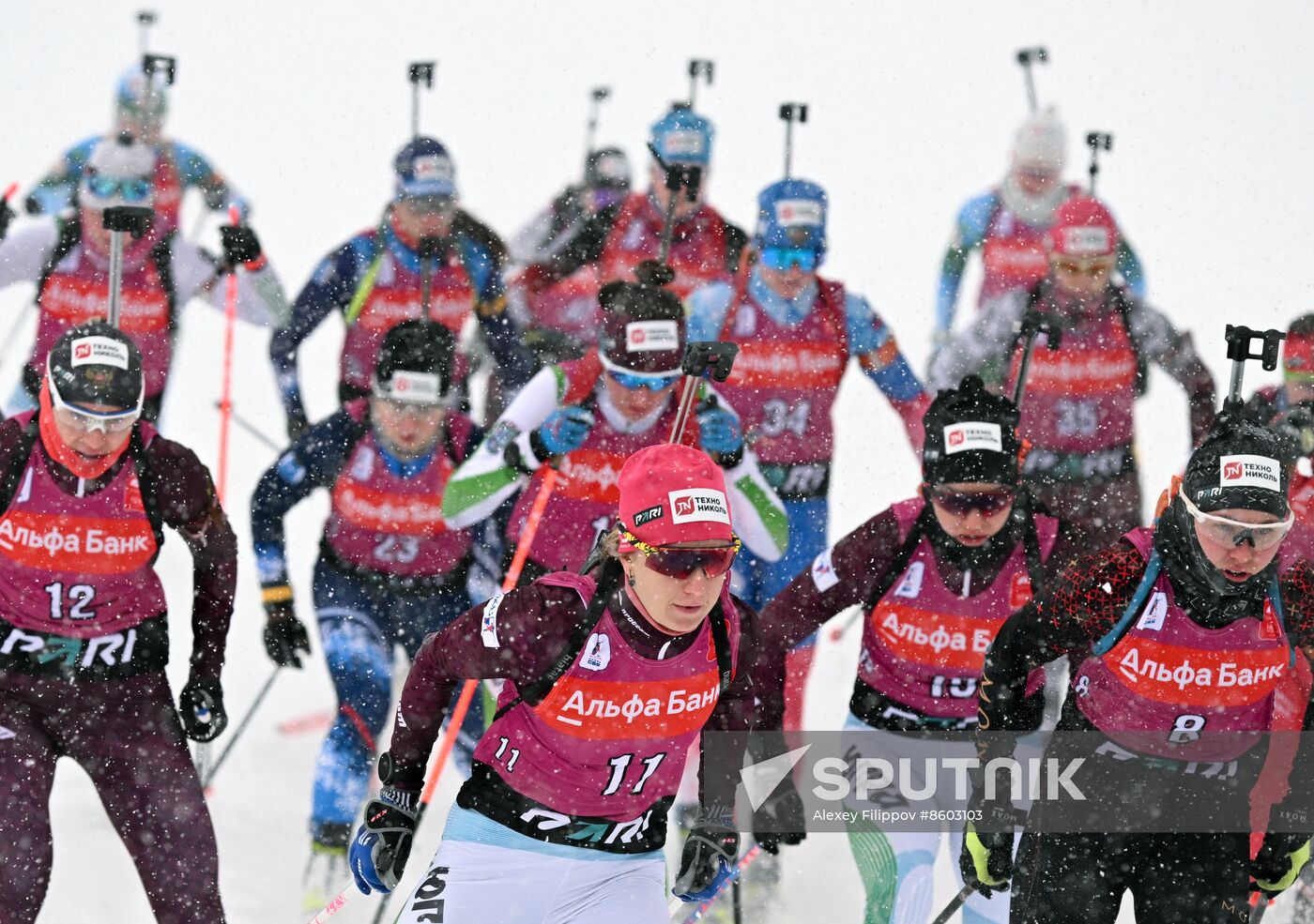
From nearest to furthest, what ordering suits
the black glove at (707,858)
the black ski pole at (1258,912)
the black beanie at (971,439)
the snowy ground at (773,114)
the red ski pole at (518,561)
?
the black glove at (707,858) → the black beanie at (971,439) → the black ski pole at (1258,912) → the red ski pole at (518,561) → the snowy ground at (773,114)

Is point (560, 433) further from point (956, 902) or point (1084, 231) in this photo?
point (1084, 231)

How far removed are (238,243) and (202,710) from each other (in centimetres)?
315

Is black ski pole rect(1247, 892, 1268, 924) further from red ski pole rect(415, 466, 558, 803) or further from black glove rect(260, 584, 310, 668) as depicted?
black glove rect(260, 584, 310, 668)

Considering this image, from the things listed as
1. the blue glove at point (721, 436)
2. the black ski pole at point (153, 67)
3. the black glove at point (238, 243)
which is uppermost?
the black ski pole at point (153, 67)

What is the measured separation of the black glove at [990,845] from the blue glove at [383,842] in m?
1.47

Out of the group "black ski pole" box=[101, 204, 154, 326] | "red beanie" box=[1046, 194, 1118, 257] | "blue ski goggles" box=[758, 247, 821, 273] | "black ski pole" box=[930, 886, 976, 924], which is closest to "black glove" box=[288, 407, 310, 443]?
"black ski pole" box=[101, 204, 154, 326]

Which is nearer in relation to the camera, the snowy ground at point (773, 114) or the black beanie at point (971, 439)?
the black beanie at point (971, 439)

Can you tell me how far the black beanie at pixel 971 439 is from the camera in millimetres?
5086

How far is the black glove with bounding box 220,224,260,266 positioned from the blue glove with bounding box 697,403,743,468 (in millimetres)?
2693

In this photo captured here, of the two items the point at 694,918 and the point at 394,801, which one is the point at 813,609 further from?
the point at 394,801

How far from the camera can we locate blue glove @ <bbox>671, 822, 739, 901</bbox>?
441cm

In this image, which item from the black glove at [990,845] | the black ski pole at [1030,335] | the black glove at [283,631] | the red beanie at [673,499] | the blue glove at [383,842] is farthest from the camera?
the black ski pole at [1030,335]

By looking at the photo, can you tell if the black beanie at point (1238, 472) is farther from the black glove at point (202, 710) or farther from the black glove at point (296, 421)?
the black glove at point (296, 421)

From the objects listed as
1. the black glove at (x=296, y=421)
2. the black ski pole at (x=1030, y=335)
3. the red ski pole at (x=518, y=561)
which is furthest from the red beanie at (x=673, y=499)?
the black glove at (x=296, y=421)
